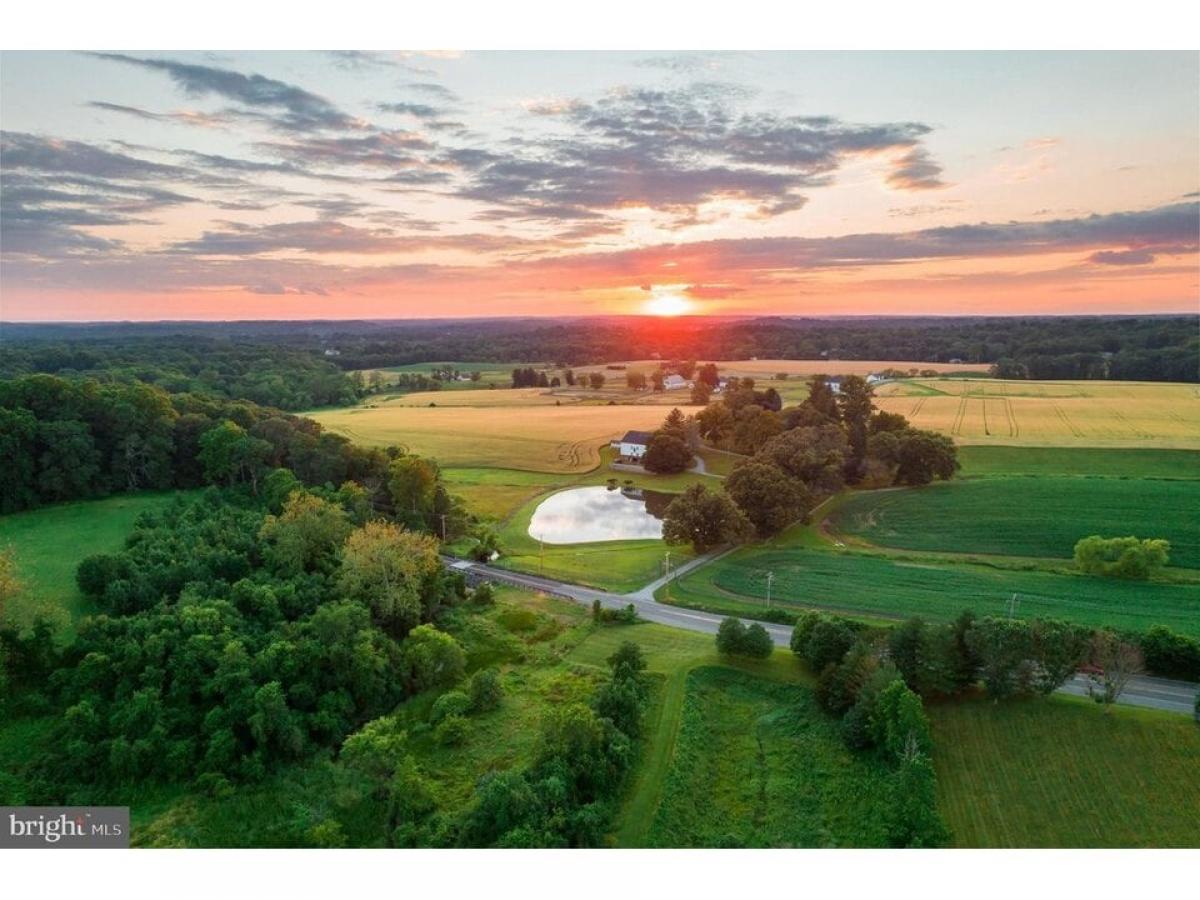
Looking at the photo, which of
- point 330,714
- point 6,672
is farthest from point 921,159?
point 6,672

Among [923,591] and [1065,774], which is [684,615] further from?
[1065,774]

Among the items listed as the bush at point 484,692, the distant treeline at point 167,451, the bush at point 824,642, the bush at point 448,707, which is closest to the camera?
the bush at point 448,707

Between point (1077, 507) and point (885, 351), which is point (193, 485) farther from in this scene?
point (1077, 507)

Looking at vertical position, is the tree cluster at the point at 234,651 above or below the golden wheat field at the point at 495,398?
below

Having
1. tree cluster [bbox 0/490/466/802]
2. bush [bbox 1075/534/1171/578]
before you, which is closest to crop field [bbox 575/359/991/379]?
bush [bbox 1075/534/1171/578]

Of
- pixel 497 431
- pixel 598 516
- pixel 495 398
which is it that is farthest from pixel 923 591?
pixel 495 398

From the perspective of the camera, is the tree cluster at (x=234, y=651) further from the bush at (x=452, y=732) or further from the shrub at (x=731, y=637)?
the shrub at (x=731, y=637)

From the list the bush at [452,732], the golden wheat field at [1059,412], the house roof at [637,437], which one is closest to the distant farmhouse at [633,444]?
the house roof at [637,437]
